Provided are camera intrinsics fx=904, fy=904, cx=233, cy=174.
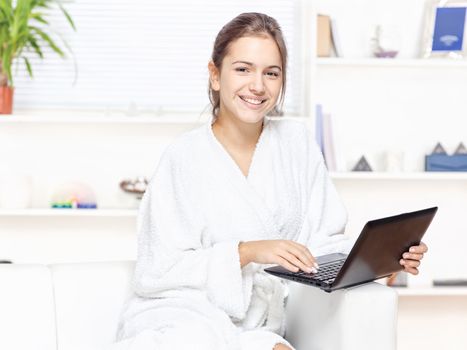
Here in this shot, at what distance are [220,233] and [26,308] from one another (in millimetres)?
520

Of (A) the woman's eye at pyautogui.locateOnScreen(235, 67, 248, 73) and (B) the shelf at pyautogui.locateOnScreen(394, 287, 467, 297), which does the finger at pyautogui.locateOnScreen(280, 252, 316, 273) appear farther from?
(B) the shelf at pyautogui.locateOnScreen(394, 287, 467, 297)

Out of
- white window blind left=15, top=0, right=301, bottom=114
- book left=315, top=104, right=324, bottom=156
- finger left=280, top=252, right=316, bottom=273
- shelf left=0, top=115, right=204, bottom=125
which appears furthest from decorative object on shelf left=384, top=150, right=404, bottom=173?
finger left=280, top=252, right=316, bottom=273

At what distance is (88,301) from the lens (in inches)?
91.4

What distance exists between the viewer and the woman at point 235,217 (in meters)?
2.14

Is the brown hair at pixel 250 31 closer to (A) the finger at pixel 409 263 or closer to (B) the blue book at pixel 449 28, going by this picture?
(A) the finger at pixel 409 263

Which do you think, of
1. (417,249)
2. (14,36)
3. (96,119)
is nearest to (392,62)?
(96,119)

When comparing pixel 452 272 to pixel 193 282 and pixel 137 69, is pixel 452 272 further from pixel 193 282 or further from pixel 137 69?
pixel 193 282

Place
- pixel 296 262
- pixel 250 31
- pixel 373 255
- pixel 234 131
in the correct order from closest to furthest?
pixel 373 255 < pixel 296 262 < pixel 250 31 < pixel 234 131

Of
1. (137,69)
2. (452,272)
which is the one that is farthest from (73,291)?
(452,272)

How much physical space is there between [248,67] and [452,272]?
2277 mm

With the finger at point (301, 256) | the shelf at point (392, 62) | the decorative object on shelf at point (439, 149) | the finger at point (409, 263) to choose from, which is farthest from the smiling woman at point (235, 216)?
the decorative object on shelf at point (439, 149)

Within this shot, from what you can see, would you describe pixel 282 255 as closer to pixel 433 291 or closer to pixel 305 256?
pixel 305 256

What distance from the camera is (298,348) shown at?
7.43 feet

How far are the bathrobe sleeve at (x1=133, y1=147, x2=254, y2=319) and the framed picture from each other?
2032 millimetres
